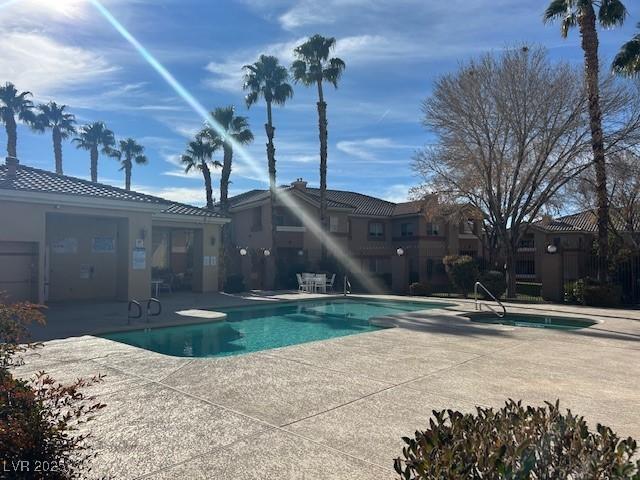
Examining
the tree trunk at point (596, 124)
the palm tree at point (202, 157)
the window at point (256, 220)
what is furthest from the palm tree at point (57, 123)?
the tree trunk at point (596, 124)

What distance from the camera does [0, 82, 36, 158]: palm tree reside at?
40.8m

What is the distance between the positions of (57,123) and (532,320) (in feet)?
163

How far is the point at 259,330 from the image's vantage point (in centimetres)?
1459

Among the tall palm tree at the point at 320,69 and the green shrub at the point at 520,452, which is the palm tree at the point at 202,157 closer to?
the tall palm tree at the point at 320,69

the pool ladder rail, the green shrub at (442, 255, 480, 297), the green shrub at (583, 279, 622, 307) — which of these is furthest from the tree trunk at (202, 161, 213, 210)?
the green shrub at (583, 279, 622, 307)

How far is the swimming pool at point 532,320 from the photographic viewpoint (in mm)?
15430

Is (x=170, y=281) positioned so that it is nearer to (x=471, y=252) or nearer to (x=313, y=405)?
(x=313, y=405)

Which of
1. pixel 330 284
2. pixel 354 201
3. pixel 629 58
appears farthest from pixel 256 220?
pixel 629 58

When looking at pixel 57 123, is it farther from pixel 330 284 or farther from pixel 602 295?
pixel 602 295

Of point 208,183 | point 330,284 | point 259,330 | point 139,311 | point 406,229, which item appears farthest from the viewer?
point 406,229

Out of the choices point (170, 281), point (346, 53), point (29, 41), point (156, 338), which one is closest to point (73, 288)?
point (170, 281)

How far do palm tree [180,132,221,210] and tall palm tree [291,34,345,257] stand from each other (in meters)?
10.4

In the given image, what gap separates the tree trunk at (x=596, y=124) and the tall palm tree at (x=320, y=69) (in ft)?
47.6

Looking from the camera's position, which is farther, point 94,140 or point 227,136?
point 94,140
